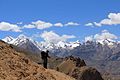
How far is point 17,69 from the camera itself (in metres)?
39.8

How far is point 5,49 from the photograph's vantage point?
4369cm

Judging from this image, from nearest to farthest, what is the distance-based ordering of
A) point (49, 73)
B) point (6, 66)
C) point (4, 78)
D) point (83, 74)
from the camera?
1. point (4, 78)
2. point (6, 66)
3. point (49, 73)
4. point (83, 74)

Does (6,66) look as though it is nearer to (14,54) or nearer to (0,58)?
(0,58)

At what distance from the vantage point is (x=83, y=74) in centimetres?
19175

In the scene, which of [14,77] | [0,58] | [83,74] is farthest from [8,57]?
[83,74]

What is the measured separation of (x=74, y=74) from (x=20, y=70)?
156042 millimetres

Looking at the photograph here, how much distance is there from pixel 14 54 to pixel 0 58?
11.5 feet

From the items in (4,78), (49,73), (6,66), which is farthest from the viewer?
(49,73)

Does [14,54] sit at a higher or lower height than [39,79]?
higher

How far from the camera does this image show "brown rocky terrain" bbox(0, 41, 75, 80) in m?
38.0

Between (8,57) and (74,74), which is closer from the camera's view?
(8,57)

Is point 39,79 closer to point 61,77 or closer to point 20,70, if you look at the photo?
point 20,70

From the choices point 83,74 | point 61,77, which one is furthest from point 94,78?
point 61,77

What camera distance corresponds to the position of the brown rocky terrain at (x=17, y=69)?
3800cm
